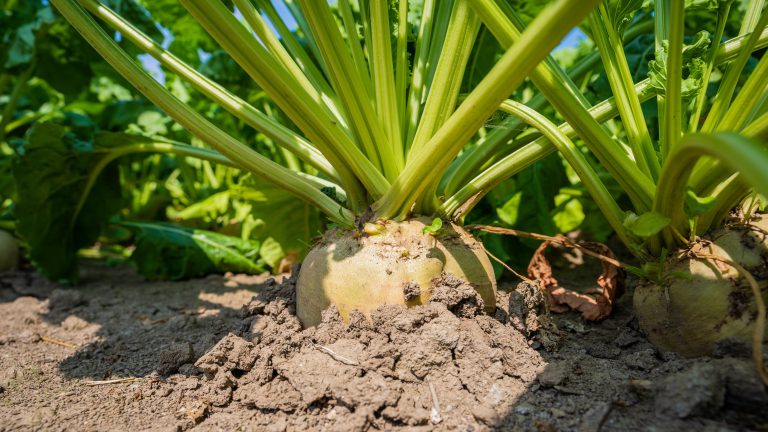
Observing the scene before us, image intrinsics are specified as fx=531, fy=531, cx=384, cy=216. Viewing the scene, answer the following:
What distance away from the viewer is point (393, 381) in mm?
1288

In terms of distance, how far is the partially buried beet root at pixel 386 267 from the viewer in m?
1.46

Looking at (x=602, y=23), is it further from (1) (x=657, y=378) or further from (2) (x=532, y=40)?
(1) (x=657, y=378)

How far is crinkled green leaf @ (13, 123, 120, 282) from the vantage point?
8.96 ft

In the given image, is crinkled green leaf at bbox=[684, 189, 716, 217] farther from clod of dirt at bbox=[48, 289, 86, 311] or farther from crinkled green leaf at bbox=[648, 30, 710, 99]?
clod of dirt at bbox=[48, 289, 86, 311]

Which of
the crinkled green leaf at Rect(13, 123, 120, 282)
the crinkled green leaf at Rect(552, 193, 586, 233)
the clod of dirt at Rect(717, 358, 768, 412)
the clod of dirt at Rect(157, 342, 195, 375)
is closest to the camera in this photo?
the clod of dirt at Rect(717, 358, 768, 412)

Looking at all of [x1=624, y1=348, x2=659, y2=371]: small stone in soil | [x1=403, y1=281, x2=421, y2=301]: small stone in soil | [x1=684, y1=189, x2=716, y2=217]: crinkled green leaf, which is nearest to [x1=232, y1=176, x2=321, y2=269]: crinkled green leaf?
[x1=403, y1=281, x2=421, y2=301]: small stone in soil

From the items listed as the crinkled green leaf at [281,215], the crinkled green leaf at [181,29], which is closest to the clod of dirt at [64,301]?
the crinkled green leaf at [281,215]

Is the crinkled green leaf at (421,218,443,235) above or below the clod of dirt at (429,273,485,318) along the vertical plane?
above

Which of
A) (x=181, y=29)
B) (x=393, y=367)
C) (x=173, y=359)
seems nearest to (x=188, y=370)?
(x=173, y=359)

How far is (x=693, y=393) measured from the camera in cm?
107

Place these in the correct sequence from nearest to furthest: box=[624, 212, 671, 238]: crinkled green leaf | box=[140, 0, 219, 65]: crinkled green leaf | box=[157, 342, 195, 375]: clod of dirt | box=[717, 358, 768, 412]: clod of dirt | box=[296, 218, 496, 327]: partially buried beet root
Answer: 1. box=[717, 358, 768, 412]: clod of dirt
2. box=[624, 212, 671, 238]: crinkled green leaf
3. box=[296, 218, 496, 327]: partially buried beet root
4. box=[157, 342, 195, 375]: clod of dirt
5. box=[140, 0, 219, 65]: crinkled green leaf

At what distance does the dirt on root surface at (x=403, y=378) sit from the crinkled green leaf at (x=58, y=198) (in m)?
1.25

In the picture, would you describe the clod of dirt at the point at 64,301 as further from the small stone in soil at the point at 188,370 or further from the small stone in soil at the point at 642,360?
the small stone in soil at the point at 642,360

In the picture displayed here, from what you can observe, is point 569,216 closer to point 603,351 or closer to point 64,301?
point 603,351
